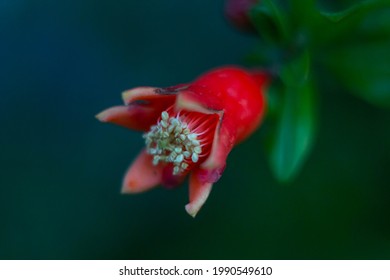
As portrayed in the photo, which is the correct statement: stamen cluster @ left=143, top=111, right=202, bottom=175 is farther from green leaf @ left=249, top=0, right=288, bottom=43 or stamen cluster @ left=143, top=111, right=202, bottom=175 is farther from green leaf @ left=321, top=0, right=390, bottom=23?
green leaf @ left=321, top=0, right=390, bottom=23

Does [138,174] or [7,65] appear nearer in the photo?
[138,174]

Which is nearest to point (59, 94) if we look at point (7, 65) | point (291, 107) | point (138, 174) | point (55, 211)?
point (7, 65)

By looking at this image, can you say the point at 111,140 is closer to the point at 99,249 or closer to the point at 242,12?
the point at 99,249

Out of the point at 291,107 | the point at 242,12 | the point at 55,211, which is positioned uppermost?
the point at 242,12

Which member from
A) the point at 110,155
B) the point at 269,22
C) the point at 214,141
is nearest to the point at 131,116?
the point at 214,141

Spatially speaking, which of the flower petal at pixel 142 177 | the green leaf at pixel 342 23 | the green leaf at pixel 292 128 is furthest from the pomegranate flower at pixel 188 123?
the green leaf at pixel 342 23

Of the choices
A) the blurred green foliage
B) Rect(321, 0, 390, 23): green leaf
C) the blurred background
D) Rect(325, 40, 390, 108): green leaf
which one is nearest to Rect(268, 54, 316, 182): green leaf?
the blurred green foliage
